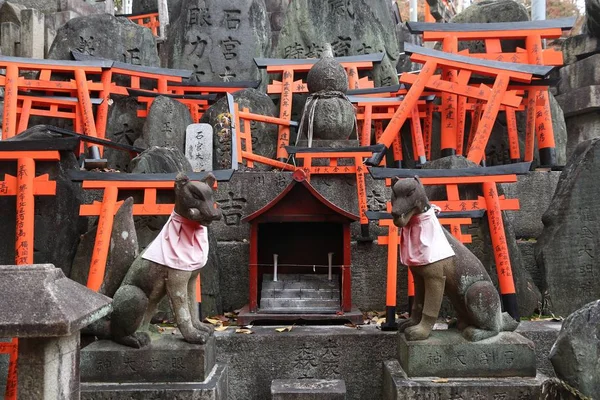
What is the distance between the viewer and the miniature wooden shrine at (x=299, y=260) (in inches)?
220

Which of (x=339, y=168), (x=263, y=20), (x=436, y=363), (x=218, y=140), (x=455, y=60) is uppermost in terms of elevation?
(x=263, y=20)

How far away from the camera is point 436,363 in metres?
4.16

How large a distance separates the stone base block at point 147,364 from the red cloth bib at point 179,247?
2.15ft

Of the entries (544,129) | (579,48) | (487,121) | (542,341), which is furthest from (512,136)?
(579,48)

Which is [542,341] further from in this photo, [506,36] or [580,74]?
[580,74]

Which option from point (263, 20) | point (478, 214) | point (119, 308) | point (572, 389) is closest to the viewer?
point (572, 389)

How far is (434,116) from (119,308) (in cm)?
744

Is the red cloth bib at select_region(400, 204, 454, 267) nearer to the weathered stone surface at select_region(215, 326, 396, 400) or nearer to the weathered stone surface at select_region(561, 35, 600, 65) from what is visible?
the weathered stone surface at select_region(215, 326, 396, 400)

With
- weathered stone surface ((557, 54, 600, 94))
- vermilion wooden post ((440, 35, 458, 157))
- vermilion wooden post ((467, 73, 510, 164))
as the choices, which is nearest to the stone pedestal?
vermilion wooden post ((467, 73, 510, 164))

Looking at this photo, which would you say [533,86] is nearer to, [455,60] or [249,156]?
[455,60]

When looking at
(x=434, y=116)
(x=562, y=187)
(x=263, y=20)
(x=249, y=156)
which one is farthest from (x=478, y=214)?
(x=263, y=20)

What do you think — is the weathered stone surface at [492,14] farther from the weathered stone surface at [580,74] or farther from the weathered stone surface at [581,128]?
the weathered stone surface at [581,128]

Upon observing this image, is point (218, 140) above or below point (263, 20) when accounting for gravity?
below

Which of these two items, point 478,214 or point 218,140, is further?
point 218,140
